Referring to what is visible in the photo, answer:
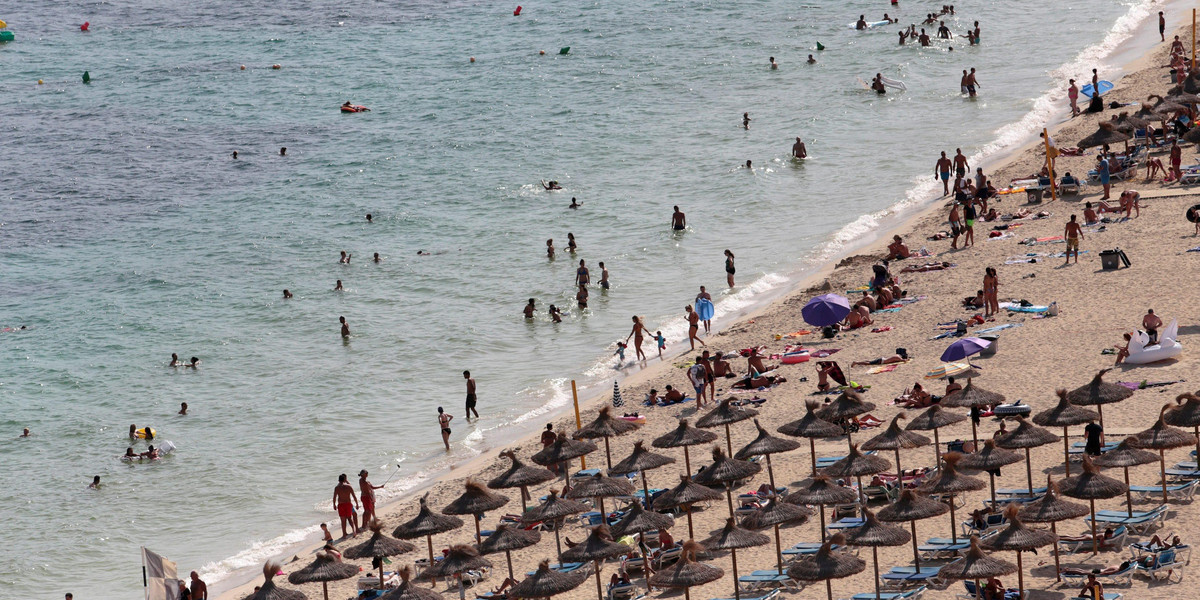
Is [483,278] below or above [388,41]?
below

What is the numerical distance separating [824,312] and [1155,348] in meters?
6.09

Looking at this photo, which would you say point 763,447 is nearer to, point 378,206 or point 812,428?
point 812,428

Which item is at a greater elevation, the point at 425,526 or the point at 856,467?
the point at 856,467

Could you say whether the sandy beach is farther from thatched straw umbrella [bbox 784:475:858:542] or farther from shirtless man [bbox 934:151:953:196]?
shirtless man [bbox 934:151:953:196]

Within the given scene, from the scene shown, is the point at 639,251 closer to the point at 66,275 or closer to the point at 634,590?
the point at 66,275

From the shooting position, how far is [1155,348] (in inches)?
788

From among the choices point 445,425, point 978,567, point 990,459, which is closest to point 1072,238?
point 990,459

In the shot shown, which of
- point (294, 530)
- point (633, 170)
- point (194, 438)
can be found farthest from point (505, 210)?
point (294, 530)

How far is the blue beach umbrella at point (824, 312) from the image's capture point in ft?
79.9

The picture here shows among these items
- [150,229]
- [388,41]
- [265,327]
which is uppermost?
[388,41]

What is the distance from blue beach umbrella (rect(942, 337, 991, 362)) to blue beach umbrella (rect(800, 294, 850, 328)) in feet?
10.9

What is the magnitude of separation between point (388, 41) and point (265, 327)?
29.6m

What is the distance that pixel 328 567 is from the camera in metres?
15.8

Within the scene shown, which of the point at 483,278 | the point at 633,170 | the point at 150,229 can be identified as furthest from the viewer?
the point at 633,170
